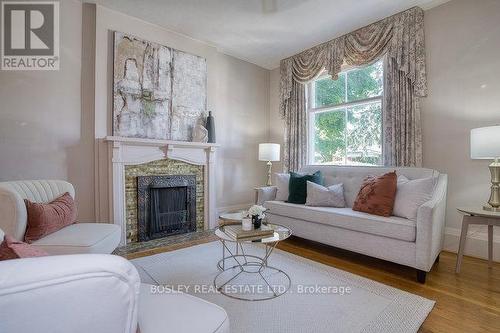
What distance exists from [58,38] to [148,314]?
3.33 m

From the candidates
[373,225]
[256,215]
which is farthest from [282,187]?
[256,215]

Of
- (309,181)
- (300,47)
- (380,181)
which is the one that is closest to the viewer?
(380,181)

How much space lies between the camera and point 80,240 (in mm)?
1844

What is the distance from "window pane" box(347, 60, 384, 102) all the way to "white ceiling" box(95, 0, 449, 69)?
1.96 feet

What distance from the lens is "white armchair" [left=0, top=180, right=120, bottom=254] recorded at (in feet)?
5.81

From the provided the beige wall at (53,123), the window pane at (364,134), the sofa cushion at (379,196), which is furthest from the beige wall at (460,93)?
the beige wall at (53,123)

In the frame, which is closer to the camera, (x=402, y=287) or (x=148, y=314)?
(x=148, y=314)

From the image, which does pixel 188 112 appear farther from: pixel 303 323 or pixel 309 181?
pixel 303 323

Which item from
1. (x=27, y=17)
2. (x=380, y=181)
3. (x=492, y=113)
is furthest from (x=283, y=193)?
(x=27, y=17)

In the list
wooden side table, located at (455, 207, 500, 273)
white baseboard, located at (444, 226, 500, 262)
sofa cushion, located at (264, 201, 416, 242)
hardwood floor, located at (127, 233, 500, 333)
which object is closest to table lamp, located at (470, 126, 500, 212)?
wooden side table, located at (455, 207, 500, 273)

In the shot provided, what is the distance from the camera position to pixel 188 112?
390 centimetres

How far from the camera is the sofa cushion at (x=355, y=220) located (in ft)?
7.37

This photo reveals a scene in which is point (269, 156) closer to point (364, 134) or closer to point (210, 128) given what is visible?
point (210, 128)

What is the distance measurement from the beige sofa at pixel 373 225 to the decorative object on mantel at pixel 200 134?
53.0 inches
